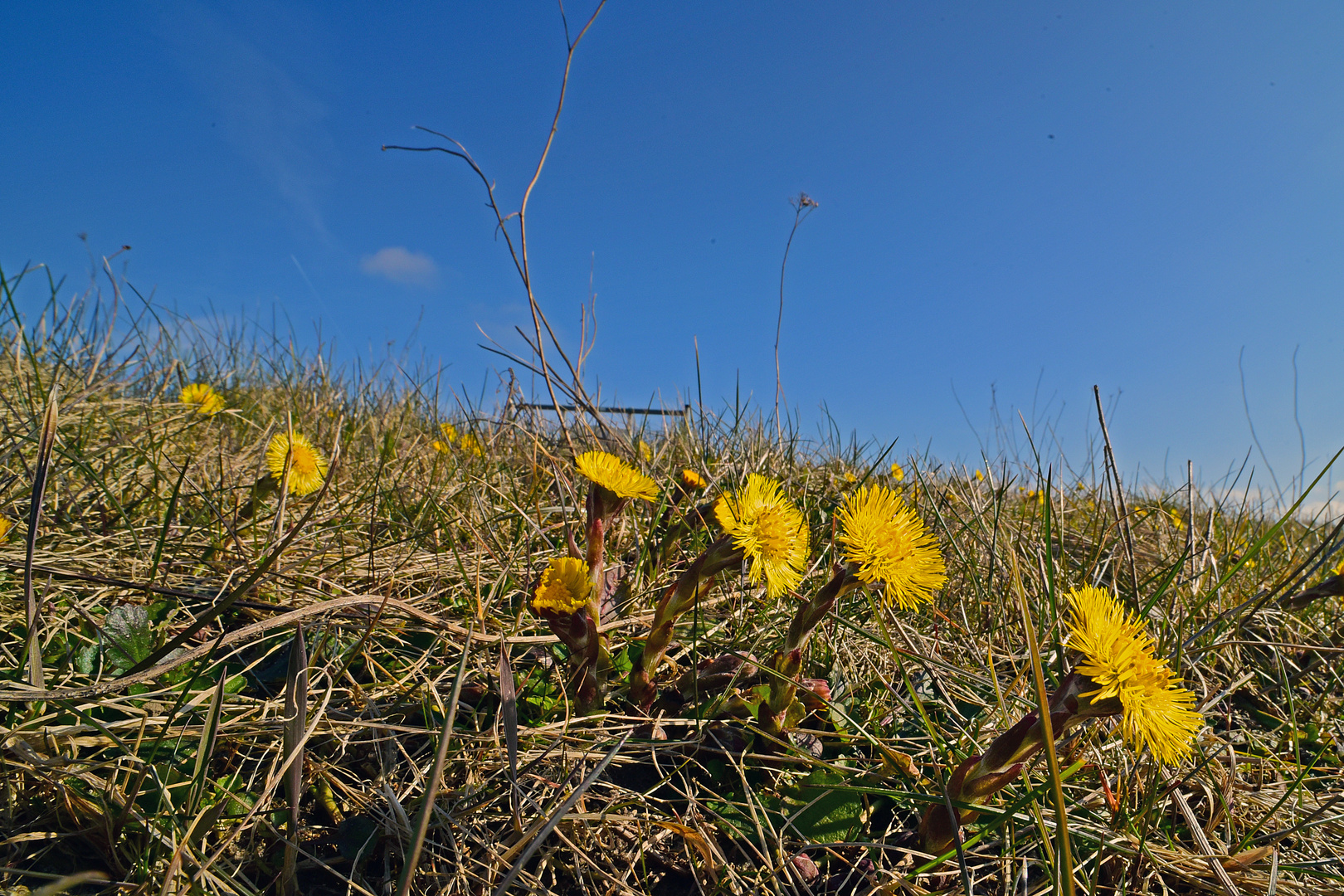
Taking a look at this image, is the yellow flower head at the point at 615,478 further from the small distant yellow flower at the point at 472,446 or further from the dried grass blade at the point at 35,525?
the small distant yellow flower at the point at 472,446

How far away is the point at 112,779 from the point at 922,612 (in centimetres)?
156

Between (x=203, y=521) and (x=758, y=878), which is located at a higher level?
(x=203, y=521)

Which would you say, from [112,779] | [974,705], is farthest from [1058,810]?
[112,779]

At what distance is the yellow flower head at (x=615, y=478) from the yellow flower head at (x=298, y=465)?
42.9 inches

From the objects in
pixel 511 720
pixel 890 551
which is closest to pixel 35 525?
pixel 511 720

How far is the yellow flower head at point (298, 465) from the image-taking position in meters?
1.89

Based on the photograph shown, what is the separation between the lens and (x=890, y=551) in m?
0.94

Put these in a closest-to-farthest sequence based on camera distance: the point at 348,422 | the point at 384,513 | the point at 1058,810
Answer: the point at 1058,810 → the point at 384,513 → the point at 348,422

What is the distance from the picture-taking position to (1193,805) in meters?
1.18

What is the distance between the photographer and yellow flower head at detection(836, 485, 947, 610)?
3.07 feet

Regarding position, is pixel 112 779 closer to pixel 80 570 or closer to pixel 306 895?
pixel 306 895

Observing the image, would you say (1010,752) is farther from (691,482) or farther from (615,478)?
(691,482)

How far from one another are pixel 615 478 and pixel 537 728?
1.47ft

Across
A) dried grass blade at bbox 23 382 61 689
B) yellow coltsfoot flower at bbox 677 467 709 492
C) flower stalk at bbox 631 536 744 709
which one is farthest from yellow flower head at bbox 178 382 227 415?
flower stalk at bbox 631 536 744 709
